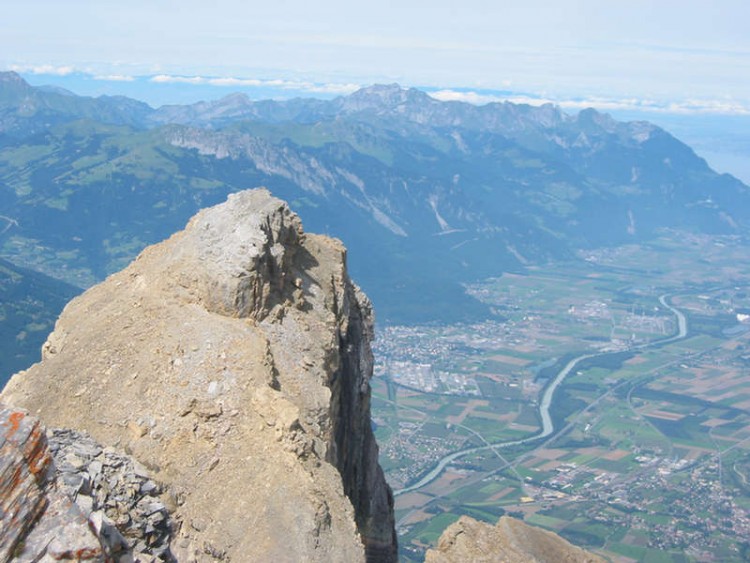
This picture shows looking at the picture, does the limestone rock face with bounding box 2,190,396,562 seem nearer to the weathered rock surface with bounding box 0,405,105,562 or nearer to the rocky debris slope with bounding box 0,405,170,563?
the rocky debris slope with bounding box 0,405,170,563

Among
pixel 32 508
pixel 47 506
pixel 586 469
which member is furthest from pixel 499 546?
pixel 586 469

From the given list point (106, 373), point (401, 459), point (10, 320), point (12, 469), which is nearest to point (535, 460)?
point (401, 459)

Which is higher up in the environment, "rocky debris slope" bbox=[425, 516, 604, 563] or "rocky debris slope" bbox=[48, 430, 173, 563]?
"rocky debris slope" bbox=[48, 430, 173, 563]

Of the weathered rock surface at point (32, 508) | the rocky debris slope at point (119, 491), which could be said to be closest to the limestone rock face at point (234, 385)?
the rocky debris slope at point (119, 491)

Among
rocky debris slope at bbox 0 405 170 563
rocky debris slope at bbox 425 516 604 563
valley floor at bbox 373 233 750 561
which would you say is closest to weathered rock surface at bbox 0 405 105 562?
rocky debris slope at bbox 0 405 170 563

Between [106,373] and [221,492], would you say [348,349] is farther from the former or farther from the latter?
[221,492]

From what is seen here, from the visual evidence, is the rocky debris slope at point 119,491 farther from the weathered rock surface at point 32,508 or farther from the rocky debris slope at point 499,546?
the rocky debris slope at point 499,546
